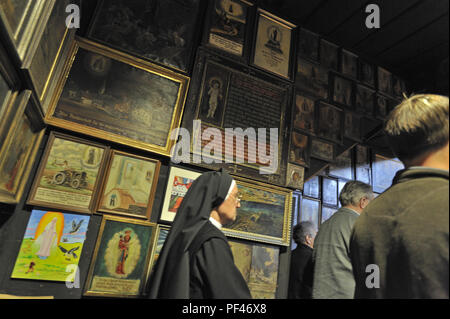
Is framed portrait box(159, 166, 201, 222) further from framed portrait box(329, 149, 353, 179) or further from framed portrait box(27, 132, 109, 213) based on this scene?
framed portrait box(329, 149, 353, 179)

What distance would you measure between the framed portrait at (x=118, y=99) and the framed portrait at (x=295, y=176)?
165 cm

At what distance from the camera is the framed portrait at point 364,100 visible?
497cm

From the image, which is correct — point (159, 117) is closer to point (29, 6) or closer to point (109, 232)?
point (109, 232)

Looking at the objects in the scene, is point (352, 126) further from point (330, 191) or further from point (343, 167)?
point (330, 191)

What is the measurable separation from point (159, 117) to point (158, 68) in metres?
0.59

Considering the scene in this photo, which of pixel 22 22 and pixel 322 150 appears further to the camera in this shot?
pixel 322 150

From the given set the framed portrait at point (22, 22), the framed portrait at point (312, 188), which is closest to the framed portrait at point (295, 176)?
the framed portrait at point (312, 188)

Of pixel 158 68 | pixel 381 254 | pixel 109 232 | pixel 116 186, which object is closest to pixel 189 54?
pixel 158 68

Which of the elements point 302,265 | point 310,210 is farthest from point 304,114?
point 302,265

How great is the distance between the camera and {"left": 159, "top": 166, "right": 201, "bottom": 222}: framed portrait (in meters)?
2.98

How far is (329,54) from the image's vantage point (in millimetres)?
4941

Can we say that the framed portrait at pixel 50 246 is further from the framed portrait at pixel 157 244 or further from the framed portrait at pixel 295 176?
the framed portrait at pixel 295 176

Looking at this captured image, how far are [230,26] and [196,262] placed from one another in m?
3.31

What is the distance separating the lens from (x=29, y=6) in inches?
65.6
